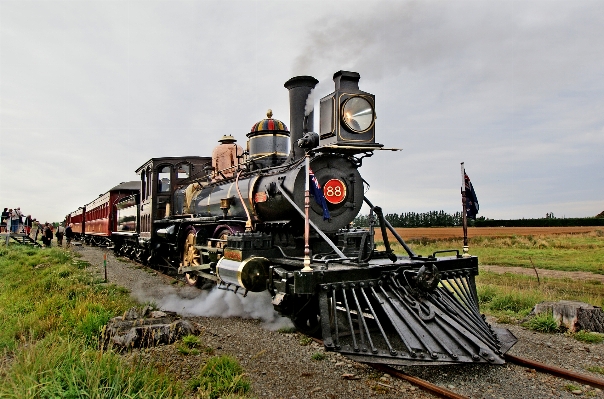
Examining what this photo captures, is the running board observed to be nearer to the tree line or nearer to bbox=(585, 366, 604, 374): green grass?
bbox=(585, 366, 604, 374): green grass

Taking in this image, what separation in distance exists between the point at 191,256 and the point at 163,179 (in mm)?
3394

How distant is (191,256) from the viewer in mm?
9961

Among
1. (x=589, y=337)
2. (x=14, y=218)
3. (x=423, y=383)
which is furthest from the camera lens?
(x=14, y=218)

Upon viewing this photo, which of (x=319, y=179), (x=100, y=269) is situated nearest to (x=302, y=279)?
(x=319, y=179)

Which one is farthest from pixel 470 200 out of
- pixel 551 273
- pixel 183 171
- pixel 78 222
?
pixel 78 222

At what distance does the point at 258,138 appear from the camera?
8648 millimetres

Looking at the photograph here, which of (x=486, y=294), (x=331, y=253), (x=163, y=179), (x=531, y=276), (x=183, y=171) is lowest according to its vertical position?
(x=531, y=276)

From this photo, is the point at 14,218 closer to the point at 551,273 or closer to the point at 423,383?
the point at 551,273

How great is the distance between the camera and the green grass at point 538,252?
57.9 ft

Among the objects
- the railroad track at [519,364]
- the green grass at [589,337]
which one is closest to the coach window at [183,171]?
the railroad track at [519,364]

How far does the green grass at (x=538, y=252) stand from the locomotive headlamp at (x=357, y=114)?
11.3m

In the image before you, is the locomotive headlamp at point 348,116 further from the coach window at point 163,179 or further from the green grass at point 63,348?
the coach window at point 163,179

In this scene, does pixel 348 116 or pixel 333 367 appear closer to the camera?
pixel 333 367

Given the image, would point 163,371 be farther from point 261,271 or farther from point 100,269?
point 100,269
